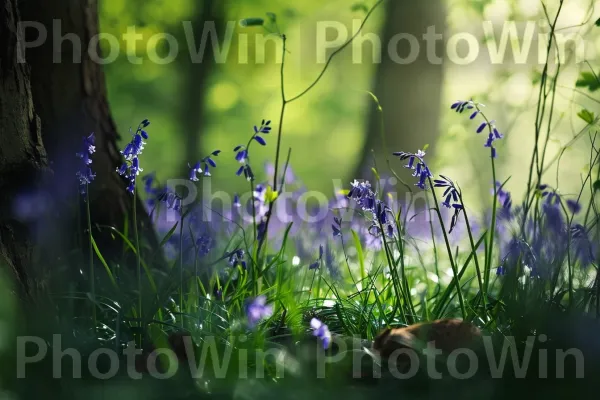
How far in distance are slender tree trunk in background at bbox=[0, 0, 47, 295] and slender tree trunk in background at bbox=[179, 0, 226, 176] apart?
760cm

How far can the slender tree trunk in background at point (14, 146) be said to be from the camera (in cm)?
221

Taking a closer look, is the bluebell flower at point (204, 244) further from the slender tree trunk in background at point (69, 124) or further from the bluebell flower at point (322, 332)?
the bluebell flower at point (322, 332)

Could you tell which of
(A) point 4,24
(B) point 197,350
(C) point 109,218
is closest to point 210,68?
(C) point 109,218

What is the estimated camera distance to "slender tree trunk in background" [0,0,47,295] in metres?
2.21

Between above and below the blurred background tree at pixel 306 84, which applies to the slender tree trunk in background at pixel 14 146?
below

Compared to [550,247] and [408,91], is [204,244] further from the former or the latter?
[408,91]

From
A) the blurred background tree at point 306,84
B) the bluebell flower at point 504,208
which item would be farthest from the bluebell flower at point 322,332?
the blurred background tree at point 306,84

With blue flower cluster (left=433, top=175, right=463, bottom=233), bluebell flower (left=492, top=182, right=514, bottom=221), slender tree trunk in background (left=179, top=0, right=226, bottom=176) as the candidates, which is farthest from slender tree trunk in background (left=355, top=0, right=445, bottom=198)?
blue flower cluster (left=433, top=175, right=463, bottom=233)

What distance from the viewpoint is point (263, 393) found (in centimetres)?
151

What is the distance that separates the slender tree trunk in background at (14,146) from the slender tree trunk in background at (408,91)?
5.93m

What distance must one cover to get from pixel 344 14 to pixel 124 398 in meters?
12.4

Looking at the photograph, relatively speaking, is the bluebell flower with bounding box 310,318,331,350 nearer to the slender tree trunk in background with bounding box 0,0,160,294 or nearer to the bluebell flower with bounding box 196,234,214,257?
the bluebell flower with bounding box 196,234,214,257

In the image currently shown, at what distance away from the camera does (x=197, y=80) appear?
10039 mm

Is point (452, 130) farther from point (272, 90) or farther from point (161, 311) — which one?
point (272, 90)
